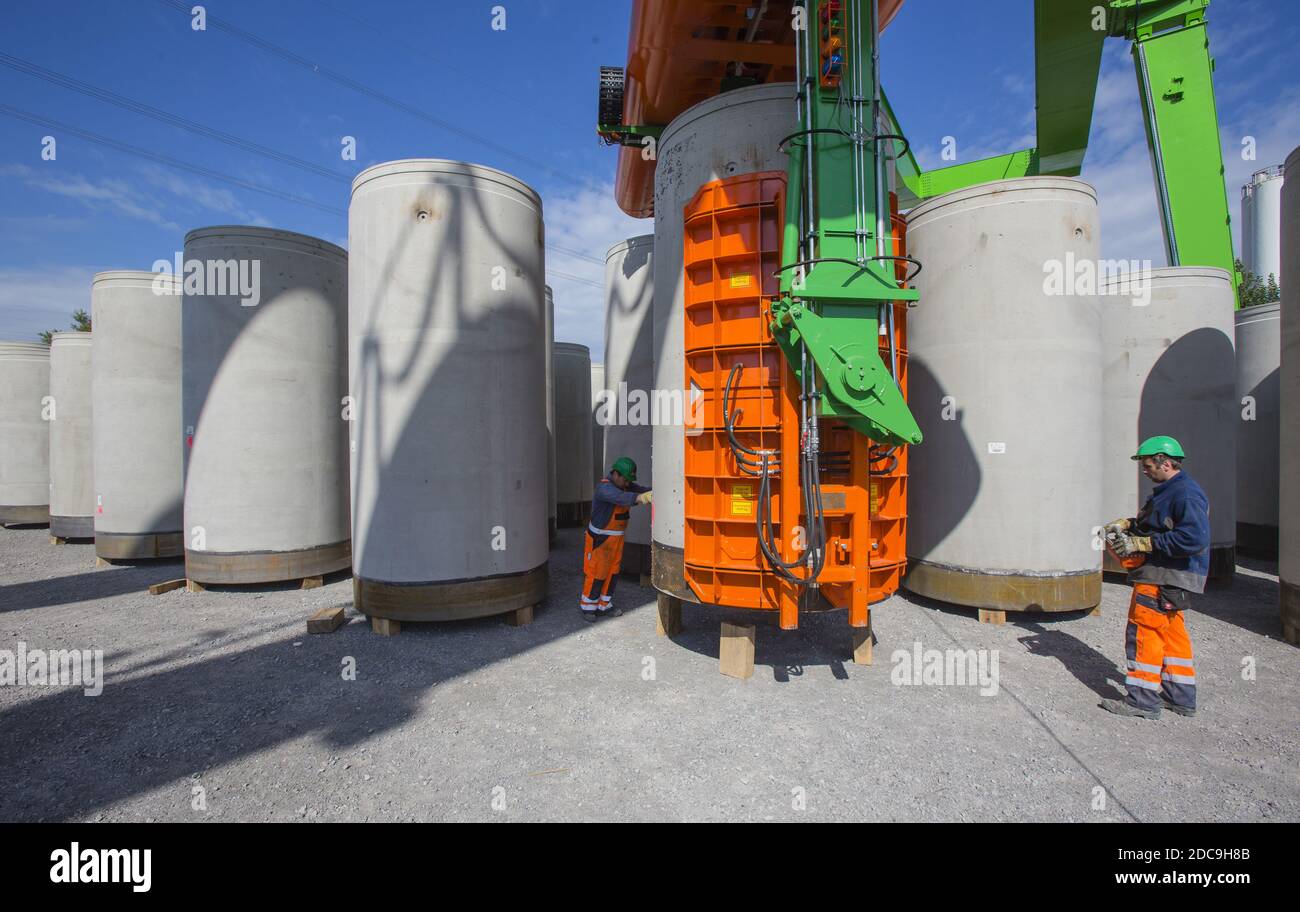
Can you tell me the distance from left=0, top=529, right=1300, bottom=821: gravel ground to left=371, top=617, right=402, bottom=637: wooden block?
0.08 metres

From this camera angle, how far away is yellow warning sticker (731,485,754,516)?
15.0ft

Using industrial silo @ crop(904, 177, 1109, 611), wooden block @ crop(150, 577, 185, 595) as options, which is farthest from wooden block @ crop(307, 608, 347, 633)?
industrial silo @ crop(904, 177, 1109, 611)

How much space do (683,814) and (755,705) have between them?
1.35 meters

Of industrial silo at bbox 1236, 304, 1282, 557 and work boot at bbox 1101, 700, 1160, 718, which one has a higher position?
industrial silo at bbox 1236, 304, 1282, 557

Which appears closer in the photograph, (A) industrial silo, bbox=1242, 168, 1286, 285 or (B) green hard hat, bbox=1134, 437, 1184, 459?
(B) green hard hat, bbox=1134, 437, 1184, 459

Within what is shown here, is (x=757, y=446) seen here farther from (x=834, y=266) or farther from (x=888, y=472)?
(x=834, y=266)

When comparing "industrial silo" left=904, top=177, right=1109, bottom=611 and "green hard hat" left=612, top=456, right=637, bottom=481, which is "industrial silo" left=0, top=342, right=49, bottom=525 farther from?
"industrial silo" left=904, top=177, right=1109, bottom=611

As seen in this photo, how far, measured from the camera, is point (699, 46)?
22.2ft

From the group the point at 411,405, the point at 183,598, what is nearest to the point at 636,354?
the point at 411,405

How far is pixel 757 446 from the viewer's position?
450cm

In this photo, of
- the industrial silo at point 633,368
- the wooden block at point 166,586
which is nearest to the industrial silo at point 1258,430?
the industrial silo at point 633,368

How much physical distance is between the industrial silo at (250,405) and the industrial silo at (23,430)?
27.6 feet

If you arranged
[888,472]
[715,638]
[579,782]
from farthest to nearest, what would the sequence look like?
1. [715,638]
2. [888,472]
3. [579,782]

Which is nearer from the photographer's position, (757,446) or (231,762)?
→ (231,762)
